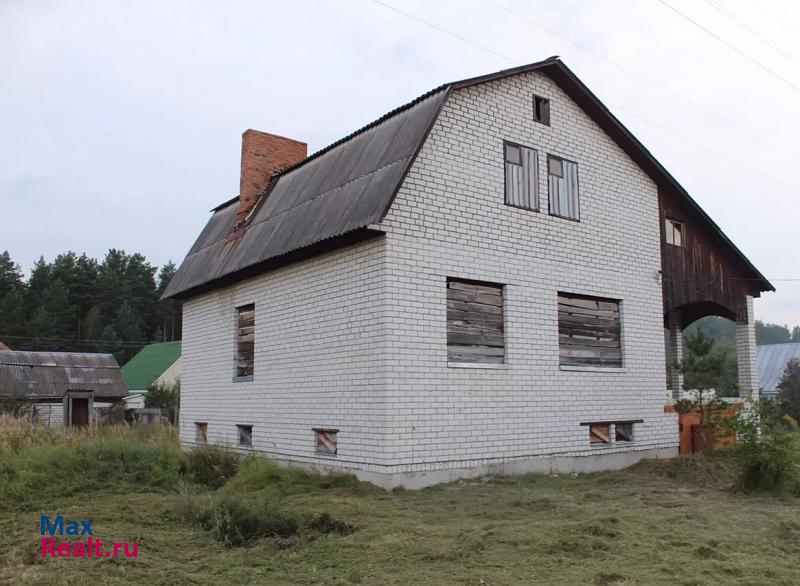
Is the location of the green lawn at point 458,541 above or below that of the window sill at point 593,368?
below

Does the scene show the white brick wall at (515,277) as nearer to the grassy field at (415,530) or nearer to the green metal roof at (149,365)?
the grassy field at (415,530)

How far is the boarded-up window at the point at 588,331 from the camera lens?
13109 mm

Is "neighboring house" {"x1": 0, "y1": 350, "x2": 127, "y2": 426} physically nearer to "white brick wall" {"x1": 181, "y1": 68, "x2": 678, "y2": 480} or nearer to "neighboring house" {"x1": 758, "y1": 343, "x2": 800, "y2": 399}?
"white brick wall" {"x1": 181, "y1": 68, "x2": 678, "y2": 480}

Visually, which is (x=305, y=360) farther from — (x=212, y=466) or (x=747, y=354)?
(x=747, y=354)

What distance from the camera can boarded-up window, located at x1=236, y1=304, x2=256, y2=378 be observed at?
46.7 ft

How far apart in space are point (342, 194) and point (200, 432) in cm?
717

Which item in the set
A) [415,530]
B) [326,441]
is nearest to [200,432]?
[326,441]

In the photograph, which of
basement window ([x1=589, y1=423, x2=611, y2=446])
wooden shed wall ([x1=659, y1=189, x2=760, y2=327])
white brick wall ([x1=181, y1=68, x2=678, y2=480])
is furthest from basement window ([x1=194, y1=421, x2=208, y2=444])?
wooden shed wall ([x1=659, y1=189, x2=760, y2=327])

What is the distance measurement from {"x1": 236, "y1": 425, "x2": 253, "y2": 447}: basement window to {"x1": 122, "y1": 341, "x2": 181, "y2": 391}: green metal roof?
36.8 m

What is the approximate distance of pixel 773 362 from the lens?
1927 inches

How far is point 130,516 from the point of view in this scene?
855 cm

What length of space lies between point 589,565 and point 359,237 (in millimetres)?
6277

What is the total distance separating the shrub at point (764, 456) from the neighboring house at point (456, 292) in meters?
2.97

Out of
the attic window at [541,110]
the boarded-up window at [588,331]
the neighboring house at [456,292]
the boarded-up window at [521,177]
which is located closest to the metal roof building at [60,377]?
the neighboring house at [456,292]
